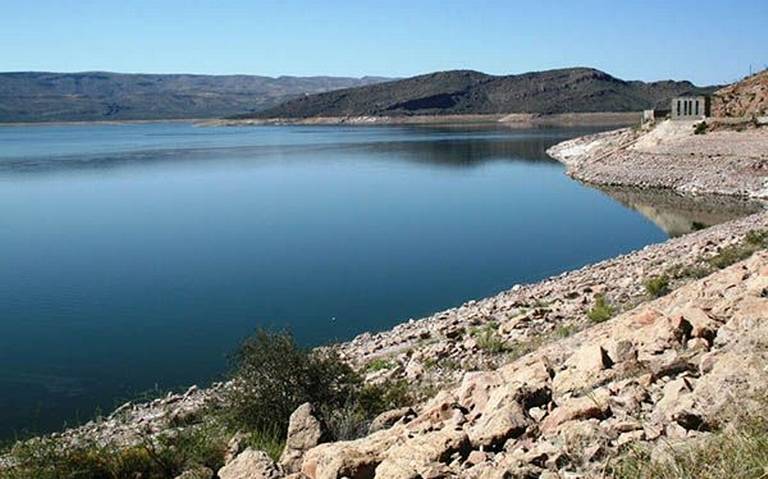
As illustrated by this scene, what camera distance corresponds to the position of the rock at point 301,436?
5.16 metres

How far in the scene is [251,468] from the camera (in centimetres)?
478

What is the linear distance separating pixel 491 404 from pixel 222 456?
2076 millimetres

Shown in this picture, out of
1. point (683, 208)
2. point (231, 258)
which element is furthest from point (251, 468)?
point (683, 208)

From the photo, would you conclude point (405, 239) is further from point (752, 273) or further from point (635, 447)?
point (635, 447)

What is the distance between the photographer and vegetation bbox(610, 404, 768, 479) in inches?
119

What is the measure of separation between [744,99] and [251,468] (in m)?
38.0

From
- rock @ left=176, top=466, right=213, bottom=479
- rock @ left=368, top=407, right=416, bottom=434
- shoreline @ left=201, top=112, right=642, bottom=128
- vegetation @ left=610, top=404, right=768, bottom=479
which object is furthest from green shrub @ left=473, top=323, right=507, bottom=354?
shoreline @ left=201, top=112, right=642, bottom=128

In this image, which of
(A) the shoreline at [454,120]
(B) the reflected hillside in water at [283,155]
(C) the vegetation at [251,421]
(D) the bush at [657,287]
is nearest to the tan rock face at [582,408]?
(C) the vegetation at [251,421]

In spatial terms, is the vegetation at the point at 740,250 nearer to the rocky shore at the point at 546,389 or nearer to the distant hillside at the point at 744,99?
the rocky shore at the point at 546,389

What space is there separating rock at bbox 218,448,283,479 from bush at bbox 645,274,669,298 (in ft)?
22.2

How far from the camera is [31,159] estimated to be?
5556cm

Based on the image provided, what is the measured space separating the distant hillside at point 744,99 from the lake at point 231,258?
8.03 metres

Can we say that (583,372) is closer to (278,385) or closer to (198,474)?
(198,474)

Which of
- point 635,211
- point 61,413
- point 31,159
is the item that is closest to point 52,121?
point 31,159
